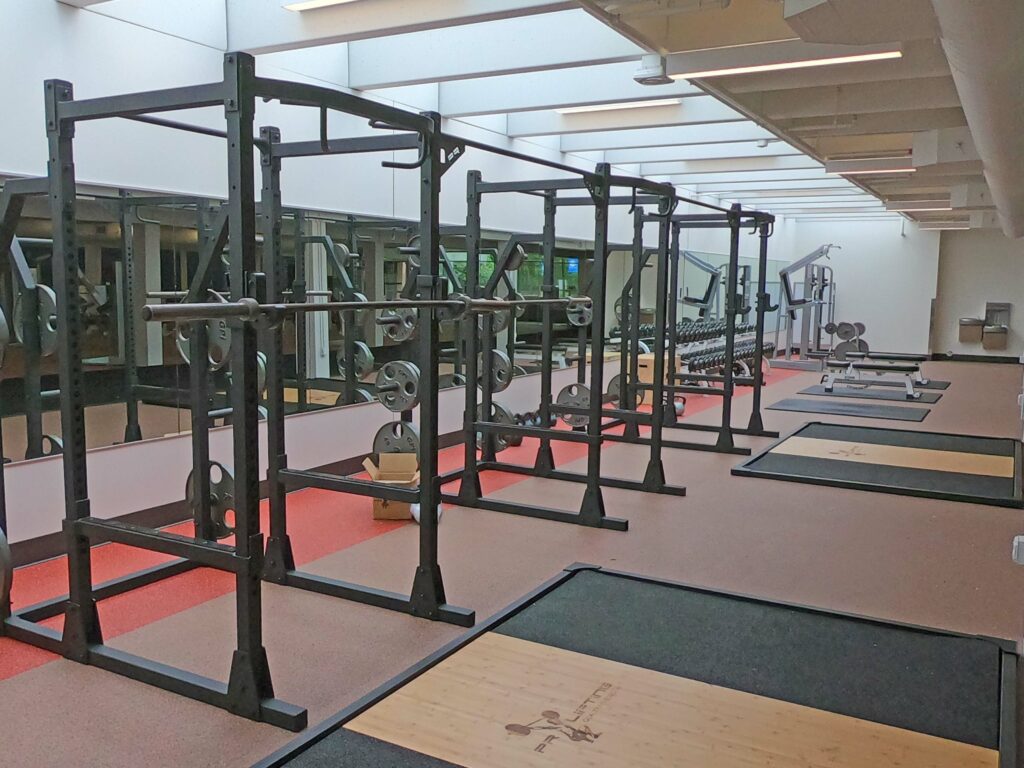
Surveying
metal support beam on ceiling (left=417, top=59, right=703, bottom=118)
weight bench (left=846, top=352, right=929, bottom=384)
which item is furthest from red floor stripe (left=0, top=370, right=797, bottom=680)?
weight bench (left=846, top=352, right=929, bottom=384)

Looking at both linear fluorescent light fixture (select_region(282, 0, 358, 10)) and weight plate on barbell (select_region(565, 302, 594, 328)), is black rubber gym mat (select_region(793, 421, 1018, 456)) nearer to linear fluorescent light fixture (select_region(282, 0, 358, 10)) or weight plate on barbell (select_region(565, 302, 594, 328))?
weight plate on barbell (select_region(565, 302, 594, 328))

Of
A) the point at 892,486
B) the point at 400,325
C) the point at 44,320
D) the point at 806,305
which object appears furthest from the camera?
the point at 806,305

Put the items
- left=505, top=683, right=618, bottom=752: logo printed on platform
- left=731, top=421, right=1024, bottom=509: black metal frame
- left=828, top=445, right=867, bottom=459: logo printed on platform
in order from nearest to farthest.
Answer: left=505, top=683, right=618, bottom=752: logo printed on platform → left=731, top=421, right=1024, bottom=509: black metal frame → left=828, top=445, right=867, bottom=459: logo printed on platform

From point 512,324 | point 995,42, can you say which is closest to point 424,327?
point 995,42

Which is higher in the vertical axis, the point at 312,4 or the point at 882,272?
the point at 312,4

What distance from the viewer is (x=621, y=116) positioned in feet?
24.5

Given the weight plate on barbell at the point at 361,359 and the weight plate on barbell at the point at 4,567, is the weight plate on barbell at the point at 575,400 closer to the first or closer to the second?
the weight plate on barbell at the point at 361,359

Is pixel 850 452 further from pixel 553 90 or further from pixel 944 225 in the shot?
pixel 944 225

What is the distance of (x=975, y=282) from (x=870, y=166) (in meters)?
10.2

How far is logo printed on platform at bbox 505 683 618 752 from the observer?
104 inches

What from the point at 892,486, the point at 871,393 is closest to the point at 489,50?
the point at 892,486

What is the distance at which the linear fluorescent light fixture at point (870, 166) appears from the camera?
25.0 ft

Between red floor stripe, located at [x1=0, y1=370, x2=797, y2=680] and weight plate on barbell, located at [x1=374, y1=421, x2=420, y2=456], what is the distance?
521mm

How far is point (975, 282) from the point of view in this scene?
16.4 metres
